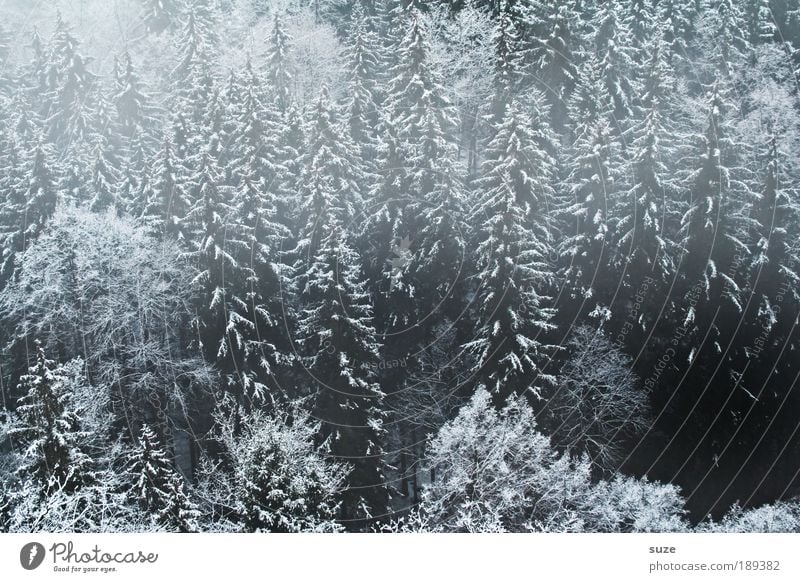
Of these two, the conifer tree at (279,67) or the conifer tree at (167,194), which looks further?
the conifer tree at (279,67)

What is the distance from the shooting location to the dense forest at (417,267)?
16.2m

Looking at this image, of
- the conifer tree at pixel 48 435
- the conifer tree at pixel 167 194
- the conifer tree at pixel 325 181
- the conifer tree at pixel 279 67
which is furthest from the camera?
the conifer tree at pixel 279 67

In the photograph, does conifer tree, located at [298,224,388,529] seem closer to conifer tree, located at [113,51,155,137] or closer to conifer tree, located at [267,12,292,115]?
conifer tree, located at [267,12,292,115]

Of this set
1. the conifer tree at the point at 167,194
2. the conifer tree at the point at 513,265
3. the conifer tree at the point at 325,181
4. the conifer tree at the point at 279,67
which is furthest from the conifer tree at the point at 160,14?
the conifer tree at the point at 513,265

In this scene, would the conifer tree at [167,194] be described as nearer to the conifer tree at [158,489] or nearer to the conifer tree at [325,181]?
the conifer tree at [325,181]

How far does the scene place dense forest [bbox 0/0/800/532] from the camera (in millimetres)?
16219

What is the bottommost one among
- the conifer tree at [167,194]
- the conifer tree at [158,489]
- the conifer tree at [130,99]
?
the conifer tree at [158,489]

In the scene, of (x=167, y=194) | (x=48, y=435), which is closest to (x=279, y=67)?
(x=167, y=194)

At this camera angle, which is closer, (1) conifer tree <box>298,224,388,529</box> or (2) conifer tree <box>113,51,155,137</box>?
(1) conifer tree <box>298,224,388,529</box>

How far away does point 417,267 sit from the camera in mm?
16766

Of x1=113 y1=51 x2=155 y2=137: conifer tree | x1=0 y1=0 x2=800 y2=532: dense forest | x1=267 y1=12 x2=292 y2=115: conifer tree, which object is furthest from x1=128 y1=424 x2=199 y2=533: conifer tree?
x1=267 y1=12 x2=292 y2=115: conifer tree

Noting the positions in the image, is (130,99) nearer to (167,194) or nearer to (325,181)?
(167,194)

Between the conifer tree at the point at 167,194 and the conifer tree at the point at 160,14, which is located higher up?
the conifer tree at the point at 160,14
